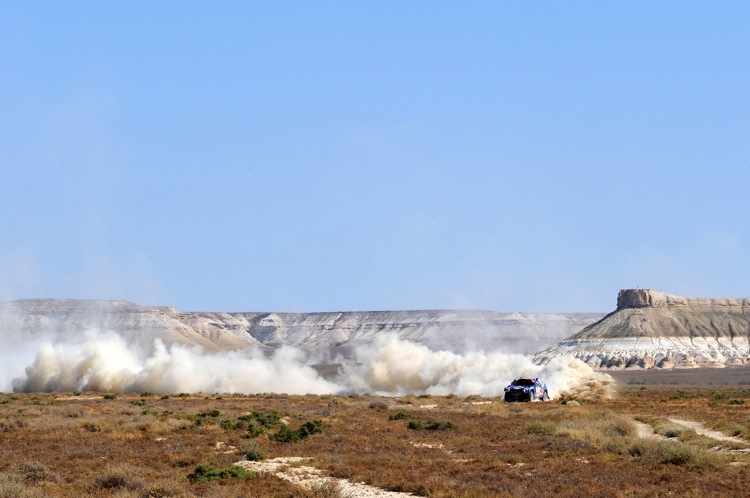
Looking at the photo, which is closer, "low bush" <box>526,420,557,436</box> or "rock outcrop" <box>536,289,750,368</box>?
"low bush" <box>526,420,557,436</box>

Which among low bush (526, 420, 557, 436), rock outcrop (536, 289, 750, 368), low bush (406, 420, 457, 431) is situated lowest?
low bush (406, 420, 457, 431)

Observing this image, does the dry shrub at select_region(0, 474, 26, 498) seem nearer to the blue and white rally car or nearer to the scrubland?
the scrubland

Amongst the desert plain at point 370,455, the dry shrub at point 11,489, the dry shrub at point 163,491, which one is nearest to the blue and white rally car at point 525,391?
the desert plain at point 370,455

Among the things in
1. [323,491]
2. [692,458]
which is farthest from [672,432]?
[323,491]

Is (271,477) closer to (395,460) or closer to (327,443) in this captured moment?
(395,460)

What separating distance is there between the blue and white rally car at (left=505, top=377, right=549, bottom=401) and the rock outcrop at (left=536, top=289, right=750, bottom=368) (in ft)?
294

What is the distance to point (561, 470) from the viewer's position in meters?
26.1

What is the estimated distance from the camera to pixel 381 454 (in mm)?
30250

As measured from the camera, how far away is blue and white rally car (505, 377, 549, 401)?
65.2m

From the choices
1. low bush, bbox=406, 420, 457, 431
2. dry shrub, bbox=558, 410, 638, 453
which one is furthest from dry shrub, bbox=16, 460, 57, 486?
low bush, bbox=406, 420, 457, 431

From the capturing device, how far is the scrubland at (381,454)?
23.3 m

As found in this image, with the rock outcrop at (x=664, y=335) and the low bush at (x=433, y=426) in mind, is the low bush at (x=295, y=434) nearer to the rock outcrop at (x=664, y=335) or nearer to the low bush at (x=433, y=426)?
the low bush at (x=433, y=426)

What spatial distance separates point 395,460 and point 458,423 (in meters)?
15.4

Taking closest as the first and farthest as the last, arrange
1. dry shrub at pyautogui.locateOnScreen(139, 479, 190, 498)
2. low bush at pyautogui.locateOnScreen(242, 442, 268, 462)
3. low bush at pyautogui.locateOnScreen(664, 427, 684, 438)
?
dry shrub at pyautogui.locateOnScreen(139, 479, 190, 498) → low bush at pyautogui.locateOnScreen(242, 442, 268, 462) → low bush at pyautogui.locateOnScreen(664, 427, 684, 438)
